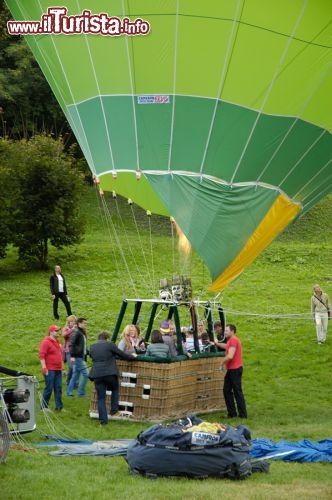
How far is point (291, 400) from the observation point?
1437cm

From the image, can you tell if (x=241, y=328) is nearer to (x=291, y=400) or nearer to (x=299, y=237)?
(x=291, y=400)

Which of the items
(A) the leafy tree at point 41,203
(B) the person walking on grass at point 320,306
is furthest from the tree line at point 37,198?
(B) the person walking on grass at point 320,306

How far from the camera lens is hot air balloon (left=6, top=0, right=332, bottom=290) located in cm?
1248

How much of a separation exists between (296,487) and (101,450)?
2.40 m

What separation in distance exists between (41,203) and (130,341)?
1374 centimetres

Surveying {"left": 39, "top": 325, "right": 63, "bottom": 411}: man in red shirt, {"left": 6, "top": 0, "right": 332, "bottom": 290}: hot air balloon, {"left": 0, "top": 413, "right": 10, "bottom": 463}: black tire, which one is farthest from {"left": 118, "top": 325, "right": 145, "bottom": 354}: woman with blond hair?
{"left": 0, "top": 413, "right": 10, "bottom": 463}: black tire

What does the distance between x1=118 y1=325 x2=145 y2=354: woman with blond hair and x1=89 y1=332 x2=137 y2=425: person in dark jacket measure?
0.65 meters

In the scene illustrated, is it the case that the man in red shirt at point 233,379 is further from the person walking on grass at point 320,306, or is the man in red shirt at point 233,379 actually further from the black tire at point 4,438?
the person walking on grass at point 320,306

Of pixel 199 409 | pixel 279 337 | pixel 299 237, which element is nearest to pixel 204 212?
pixel 199 409

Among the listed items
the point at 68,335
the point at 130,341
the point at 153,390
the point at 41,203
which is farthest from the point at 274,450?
the point at 41,203

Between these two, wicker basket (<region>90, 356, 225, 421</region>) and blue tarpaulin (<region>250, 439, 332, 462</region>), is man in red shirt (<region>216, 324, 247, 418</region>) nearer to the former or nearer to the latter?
wicker basket (<region>90, 356, 225, 421</region>)

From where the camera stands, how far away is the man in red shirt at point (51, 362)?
12787 mm

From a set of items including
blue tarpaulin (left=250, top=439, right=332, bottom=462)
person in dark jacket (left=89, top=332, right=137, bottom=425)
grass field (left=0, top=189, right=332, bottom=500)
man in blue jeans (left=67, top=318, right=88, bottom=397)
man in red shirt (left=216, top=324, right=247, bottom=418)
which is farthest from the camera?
man in blue jeans (left=67, top=318, right=88, bottom=397)

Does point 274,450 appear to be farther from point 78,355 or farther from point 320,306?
point 320,306
